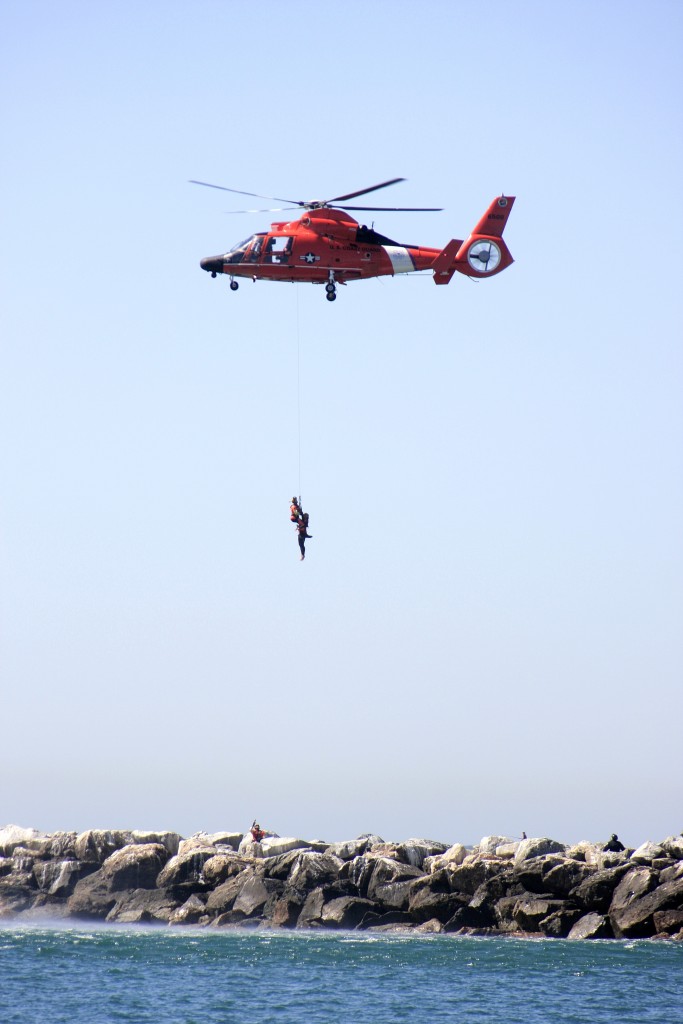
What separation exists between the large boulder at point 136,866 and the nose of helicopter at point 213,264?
19.6m

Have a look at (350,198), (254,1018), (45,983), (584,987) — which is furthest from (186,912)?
(350,198)

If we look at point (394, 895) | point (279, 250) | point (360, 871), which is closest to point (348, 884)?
point (360, 871)

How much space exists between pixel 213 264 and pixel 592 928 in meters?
22.7

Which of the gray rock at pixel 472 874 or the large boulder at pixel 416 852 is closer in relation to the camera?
the gray rock at pixel 472 874

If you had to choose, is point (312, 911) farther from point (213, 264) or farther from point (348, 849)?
point (213, 264)

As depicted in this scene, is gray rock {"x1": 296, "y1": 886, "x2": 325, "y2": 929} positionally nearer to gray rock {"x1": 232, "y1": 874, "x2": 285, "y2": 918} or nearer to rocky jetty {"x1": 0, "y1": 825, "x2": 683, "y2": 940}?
rocky jetty {"x1": 0, "y1": 825, "x2": 683, "y2": 940}

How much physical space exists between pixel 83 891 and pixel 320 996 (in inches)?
501

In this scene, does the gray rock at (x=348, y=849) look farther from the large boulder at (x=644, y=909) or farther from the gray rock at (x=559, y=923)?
the large boulder at (x=644, y=909)

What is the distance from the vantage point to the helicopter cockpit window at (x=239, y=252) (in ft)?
153

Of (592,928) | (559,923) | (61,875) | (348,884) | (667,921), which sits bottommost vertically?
(592,928)

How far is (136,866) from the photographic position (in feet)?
173

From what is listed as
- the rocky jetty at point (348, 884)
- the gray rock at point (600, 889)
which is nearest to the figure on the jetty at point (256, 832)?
the rocky jetty at point (348, 884)

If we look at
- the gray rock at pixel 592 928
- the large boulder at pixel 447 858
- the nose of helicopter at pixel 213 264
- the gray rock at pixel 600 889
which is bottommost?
the gray rock at pixel 592 928

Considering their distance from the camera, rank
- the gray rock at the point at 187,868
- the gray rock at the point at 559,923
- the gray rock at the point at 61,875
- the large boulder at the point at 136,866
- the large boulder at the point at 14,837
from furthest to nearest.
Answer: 1. the large boulder at the point at 14,837
2. the gray rock at the point at 61,875
3. the large boulder at the point at 136,866
4. the gray rock at the point at 187,868
5. the gray rock at the point at 559,923
